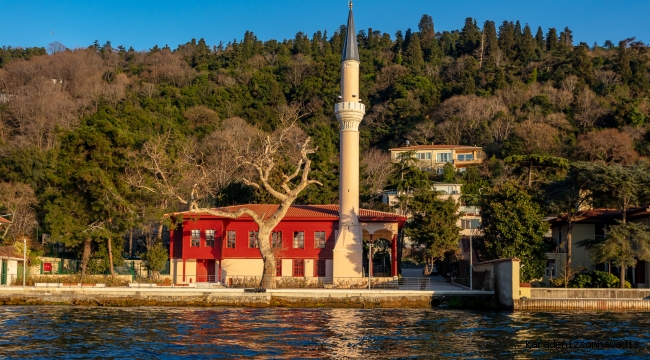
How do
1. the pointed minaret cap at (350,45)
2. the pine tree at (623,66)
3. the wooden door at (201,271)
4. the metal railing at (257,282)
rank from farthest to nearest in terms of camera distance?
the pine tree at (623,66) → the wooden door at (201,271) → the pointed minaret cap at (350,45) → the metal railing at (257,282)

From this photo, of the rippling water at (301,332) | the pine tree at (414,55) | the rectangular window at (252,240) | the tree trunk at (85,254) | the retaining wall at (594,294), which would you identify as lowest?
the rippling water at (301,332)

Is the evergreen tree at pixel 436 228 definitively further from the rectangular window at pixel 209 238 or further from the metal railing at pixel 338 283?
the rectangular window at pixel 209 238

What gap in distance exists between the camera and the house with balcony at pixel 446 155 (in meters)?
85.6

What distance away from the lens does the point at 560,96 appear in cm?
9600

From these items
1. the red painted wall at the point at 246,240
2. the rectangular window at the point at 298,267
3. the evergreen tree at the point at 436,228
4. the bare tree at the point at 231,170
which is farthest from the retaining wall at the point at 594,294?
the rectangular window at the point at 298,267

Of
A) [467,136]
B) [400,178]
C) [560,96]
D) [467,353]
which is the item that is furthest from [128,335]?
[560,96]

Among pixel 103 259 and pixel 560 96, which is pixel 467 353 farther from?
pixel 560 96

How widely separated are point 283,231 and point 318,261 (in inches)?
118

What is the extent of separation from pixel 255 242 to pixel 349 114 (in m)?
10.5

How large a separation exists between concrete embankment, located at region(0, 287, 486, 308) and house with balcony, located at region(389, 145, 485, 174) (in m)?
48.0

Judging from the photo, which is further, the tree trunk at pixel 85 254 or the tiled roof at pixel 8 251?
the tree trunk at pixel 85 254

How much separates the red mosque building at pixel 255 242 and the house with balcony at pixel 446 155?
1507 inches

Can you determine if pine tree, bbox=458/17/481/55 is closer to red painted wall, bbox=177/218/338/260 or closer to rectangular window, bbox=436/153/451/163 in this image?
rectangular window, bbox=436/153/451/163

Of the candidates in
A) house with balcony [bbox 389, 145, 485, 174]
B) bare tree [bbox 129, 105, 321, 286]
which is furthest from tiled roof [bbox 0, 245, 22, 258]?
house with balcony [bbox 389, 145, 485, 174]
